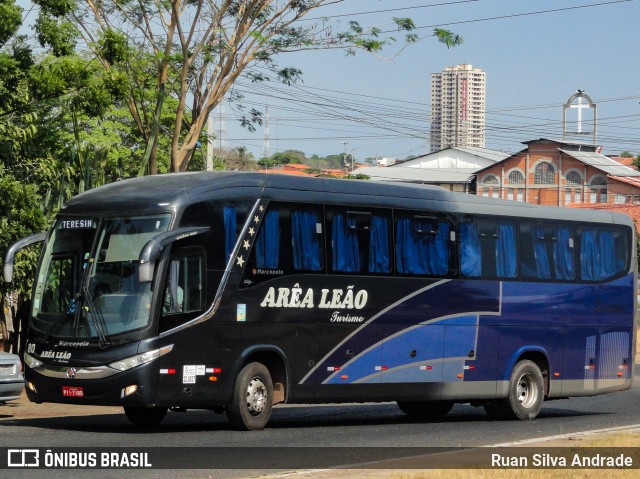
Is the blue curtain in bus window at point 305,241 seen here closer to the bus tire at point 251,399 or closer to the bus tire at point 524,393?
the bus tire at point 251,399

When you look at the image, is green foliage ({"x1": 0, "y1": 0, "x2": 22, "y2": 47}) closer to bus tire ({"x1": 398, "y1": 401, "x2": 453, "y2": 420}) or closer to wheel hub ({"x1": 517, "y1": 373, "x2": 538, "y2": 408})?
bus tire ({"x1": 398, "y1": 401, "x2": 453, "y2": 420})

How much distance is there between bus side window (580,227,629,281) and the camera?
22219mm

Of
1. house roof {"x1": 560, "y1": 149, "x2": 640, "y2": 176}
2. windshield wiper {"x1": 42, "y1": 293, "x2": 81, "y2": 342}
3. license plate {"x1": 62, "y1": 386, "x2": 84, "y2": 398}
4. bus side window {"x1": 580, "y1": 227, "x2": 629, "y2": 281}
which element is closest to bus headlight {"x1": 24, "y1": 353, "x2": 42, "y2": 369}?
windshield wiper {"x1": 42, "y1": 293, "x2": 81, "y2": 342}

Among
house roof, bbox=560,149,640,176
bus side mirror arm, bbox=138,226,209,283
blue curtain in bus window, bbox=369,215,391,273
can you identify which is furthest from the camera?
house roof, bbox=560,149,640,176

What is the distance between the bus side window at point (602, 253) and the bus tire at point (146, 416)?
331 inches

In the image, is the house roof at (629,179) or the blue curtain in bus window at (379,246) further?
the house roof at (629,179)

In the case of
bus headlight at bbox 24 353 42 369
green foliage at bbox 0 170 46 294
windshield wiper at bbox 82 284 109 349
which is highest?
green foliage at bbox 0 170 46 294

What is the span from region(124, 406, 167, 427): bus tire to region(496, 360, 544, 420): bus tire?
6.39 metres

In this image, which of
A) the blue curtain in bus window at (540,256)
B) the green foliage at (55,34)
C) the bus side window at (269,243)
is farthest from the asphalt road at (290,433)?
the green foliage at (55,34)

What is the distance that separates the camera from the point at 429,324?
19469 millimetres

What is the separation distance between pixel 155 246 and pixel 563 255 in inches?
361

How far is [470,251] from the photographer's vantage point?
20.3 metres

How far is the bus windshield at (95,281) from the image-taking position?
1570cm

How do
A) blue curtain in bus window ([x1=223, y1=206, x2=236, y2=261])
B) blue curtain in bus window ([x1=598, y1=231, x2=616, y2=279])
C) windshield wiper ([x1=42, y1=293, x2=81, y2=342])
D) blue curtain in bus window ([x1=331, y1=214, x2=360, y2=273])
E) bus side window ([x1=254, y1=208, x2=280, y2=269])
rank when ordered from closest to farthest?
windshield wiper ([x1=42, y1=293, x2=81, y2=342]), blue curtain in bus window ([x1=223, y1=206, x2=236, y2=261]), bus side window ([x1=254, y1=208, x2=280, y2=269]), blue curtain in bus window ([x1=331, y1=214, x2=360, y2=273]), blue curtain in bus window ([x1=598, y1=231, x2=616, y2=279])
